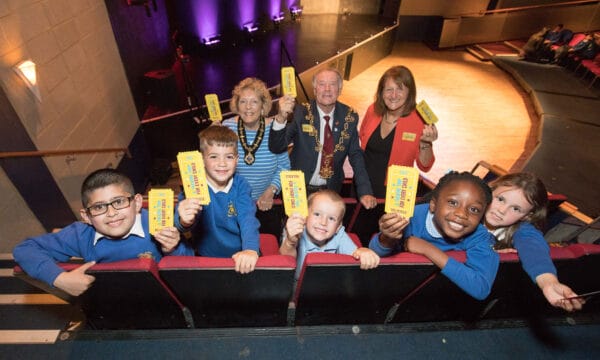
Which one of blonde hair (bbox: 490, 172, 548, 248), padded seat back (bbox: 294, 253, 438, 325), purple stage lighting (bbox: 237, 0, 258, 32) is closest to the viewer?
padded seat back (bbox: 294, 253, 438, 325)

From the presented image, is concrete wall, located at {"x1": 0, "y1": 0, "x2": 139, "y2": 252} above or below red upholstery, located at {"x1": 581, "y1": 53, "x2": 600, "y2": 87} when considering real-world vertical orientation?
above

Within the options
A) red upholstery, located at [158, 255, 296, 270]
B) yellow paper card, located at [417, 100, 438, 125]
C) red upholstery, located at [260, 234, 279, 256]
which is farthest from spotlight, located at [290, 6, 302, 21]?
red upholstery, located at [158, 255, 296, 270]

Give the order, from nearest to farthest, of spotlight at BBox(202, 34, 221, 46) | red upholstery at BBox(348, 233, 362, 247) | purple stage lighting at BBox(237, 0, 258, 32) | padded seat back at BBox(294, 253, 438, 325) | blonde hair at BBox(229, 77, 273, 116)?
padded seat back at BBox(294, 253, 438, 325) < blonde hair at BBox(229, 77, 273, 116) < red upholstery at BBox(348, 233, 362, 247) < spotlight at BBox(202, 34, 221, 46) < purple stage lighting at BBox(237, 0, 258, 32)

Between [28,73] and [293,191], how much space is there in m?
2.52

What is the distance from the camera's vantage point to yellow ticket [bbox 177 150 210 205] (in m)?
1.25

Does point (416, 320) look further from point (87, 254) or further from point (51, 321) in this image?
point (51, 321)

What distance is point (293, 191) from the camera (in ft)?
4.22

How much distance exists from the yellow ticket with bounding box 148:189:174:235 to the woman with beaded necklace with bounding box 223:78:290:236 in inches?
27.2

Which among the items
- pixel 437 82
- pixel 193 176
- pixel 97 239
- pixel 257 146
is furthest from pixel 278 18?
pixel 97 239

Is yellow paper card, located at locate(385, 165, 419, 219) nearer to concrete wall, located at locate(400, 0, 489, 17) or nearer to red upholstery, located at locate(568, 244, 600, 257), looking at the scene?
red upholstery, located at locate(568, 244, 600, 257)

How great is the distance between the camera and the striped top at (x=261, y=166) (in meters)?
1.90

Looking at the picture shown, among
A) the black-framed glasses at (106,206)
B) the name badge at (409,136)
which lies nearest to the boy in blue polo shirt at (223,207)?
the black-framed glasses at (106,206)

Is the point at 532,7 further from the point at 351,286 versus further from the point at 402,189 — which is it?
the point at 351,286

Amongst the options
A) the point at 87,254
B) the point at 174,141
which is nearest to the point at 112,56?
the point at 174,141
